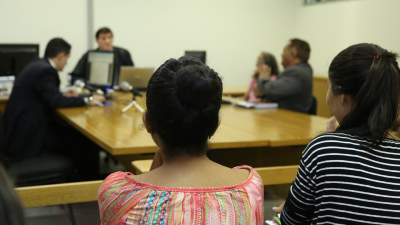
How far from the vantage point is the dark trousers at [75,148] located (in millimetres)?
3107

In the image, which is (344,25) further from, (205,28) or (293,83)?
(293,83)

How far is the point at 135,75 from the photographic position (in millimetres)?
3875

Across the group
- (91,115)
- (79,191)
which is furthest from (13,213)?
(91,115)

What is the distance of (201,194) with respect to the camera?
0.88m

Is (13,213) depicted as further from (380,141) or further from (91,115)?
(91,115)

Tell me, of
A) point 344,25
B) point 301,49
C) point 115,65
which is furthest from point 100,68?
point 344,25

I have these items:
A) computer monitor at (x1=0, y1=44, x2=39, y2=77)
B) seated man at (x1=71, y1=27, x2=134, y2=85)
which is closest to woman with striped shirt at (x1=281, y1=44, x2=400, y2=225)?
seated man at (x1=71, y1=27, x2=134, y2=85)

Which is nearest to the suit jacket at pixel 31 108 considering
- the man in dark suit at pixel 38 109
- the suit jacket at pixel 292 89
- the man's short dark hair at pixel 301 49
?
the man in dark suit at pixel 38 109

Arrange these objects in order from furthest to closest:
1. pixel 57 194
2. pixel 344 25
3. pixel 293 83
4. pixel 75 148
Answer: pixel 344 25, pixel 293 83, pixel 75 148, pixel 57 194

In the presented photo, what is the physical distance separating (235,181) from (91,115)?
7.38 ft

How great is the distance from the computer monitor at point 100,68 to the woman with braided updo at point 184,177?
3015 mm

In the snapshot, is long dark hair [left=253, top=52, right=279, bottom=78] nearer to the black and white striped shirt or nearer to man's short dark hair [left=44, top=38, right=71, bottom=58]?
man's short dark hair [left=44, top=38, right=71, bottom=58]

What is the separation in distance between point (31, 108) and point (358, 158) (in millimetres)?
2568

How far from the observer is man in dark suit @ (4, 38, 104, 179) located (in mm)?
2893
